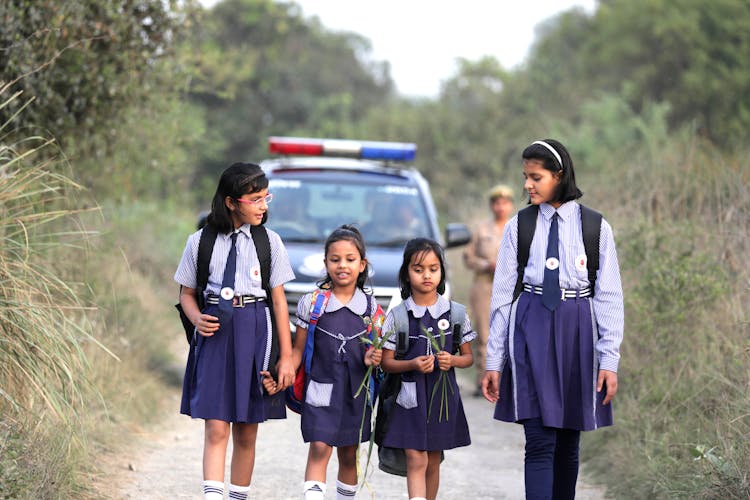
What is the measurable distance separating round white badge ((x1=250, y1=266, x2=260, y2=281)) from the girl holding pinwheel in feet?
0.88

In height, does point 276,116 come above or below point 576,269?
above

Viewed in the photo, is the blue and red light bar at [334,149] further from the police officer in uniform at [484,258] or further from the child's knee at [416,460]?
the child's knee at [416,460]

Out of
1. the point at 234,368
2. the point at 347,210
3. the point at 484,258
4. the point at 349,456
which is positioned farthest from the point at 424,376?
the point at 484,258

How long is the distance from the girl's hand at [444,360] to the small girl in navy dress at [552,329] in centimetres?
18

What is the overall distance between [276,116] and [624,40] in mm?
15405

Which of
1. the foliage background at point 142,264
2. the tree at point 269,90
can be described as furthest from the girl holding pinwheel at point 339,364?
the tree at point 269,90

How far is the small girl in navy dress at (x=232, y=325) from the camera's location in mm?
5609

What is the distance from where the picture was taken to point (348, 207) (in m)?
9.79

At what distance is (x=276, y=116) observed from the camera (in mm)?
43094

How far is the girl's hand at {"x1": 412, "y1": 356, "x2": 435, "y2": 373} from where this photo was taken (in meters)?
5.48

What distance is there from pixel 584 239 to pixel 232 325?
1.65 metres

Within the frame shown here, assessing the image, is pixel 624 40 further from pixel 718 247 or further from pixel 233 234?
pixel 233 234

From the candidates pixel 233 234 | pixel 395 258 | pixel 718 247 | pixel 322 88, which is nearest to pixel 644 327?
pixel 718 247

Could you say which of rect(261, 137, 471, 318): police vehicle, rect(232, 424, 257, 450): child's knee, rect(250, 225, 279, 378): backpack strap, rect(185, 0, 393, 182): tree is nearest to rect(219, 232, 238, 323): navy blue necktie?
rect(250, 225, 279, 378): backpack strap
